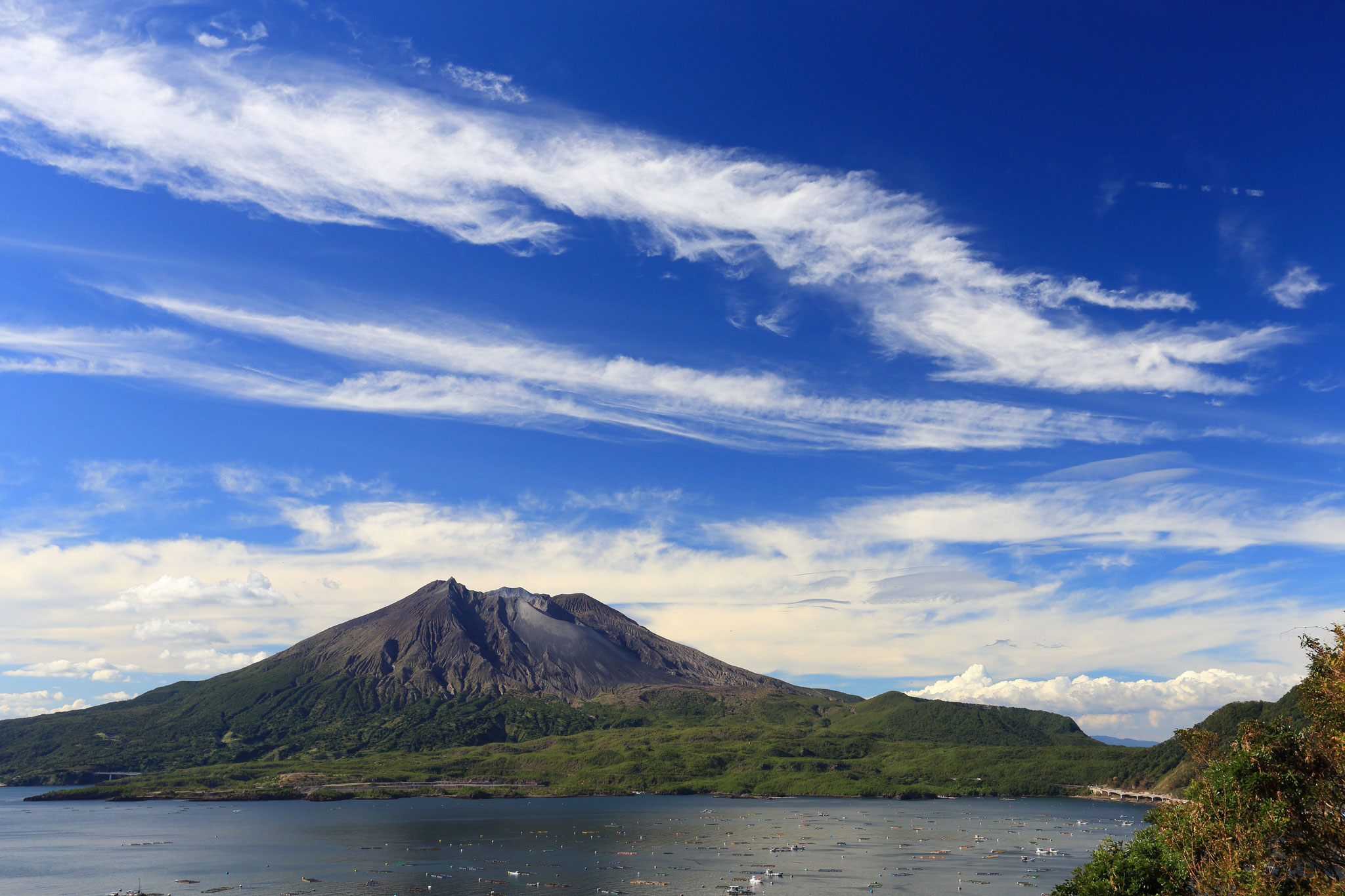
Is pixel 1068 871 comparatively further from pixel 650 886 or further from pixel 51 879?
pixel 51 879

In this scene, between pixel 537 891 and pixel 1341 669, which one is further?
pixel 537 891

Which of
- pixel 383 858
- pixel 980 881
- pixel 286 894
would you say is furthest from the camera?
pixel 383 858

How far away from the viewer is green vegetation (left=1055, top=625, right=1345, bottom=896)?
45750 millimetres

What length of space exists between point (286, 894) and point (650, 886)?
2553 inches

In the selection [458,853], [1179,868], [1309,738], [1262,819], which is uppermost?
[1309,738]

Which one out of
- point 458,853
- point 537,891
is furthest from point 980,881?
point 458,853

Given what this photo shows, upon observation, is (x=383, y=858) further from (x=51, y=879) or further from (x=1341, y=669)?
(x=1341, y=669)

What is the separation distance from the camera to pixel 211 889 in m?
151

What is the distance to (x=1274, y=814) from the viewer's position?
46.3m

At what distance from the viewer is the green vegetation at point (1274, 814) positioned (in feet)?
150

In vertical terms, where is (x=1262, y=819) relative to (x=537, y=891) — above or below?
above

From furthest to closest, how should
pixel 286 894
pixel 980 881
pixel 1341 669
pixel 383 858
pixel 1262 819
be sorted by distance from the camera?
1. pixel 383 858
2. pixel 980 881
3. pixel 286 894
4. pixel 1262 819
5. pixel 1341 669

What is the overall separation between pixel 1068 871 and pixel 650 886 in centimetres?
8850

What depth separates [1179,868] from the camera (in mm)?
54156
